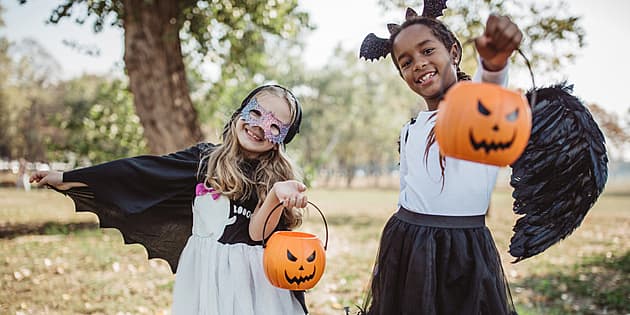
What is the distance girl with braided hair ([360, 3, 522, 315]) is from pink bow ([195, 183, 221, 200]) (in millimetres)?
1023

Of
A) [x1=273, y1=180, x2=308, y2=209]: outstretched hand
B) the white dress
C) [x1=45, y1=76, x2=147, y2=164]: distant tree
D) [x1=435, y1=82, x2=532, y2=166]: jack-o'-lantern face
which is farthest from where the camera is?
[x1=45, y1=76, x2=147, y2=164]: distant tree

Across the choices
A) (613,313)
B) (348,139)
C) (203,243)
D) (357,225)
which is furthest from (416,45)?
(348,139)

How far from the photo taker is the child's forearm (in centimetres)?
279

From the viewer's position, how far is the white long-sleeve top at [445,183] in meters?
2.38

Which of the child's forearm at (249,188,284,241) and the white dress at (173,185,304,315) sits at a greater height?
the child's forearm at (249,188,284,241)

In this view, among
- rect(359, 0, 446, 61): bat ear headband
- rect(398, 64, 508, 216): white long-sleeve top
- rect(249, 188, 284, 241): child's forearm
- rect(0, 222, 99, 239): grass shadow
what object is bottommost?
rect(0, 222, 99, 239): grass shadow

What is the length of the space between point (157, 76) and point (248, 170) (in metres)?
5.46

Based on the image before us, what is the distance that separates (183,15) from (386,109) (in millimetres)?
33334

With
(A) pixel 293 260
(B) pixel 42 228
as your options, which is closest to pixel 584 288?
(A) pixel 293 260

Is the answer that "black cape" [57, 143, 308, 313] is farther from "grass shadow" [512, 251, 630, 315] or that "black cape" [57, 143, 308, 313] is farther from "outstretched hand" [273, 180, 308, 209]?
"grass shadow" [512, 251, 630, 315]

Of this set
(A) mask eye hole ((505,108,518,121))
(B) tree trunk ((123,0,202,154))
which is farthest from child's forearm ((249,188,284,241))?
(B) tree trunk ((123,0,202,154))

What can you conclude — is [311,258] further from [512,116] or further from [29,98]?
[29,98]

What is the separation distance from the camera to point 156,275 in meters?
7.30

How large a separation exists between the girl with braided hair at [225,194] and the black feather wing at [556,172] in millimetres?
1118
